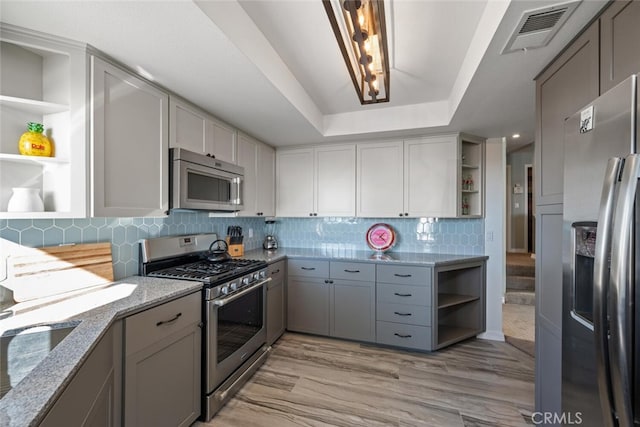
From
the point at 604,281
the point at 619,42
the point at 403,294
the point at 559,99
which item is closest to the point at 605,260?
the point at 604,281

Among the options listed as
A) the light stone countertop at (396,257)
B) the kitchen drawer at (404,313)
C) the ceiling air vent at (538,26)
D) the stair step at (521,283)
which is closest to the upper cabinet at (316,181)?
the light stone countertop at (396,257)

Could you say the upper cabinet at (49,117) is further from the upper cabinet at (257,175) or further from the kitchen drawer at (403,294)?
the kitchen drawer at (403,294)

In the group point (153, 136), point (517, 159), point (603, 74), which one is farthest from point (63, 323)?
point (517, 159)

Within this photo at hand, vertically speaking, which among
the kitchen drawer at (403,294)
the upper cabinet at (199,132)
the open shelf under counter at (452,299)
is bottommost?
the open shelf under counter at (452,299)

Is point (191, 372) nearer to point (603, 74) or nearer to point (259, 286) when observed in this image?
point (259, 286)

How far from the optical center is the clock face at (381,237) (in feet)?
10.4

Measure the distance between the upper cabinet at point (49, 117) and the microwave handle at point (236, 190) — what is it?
1196mm

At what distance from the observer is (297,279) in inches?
118

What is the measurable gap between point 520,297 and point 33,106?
18.4ft

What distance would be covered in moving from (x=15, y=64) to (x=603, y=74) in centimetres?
280

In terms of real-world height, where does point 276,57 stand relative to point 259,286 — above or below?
above

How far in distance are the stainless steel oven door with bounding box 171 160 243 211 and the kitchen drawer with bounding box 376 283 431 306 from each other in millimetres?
1678

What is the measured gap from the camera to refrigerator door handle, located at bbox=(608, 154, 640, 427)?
728mm

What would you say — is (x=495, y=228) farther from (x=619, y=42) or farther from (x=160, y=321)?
(x=160, y=321)
